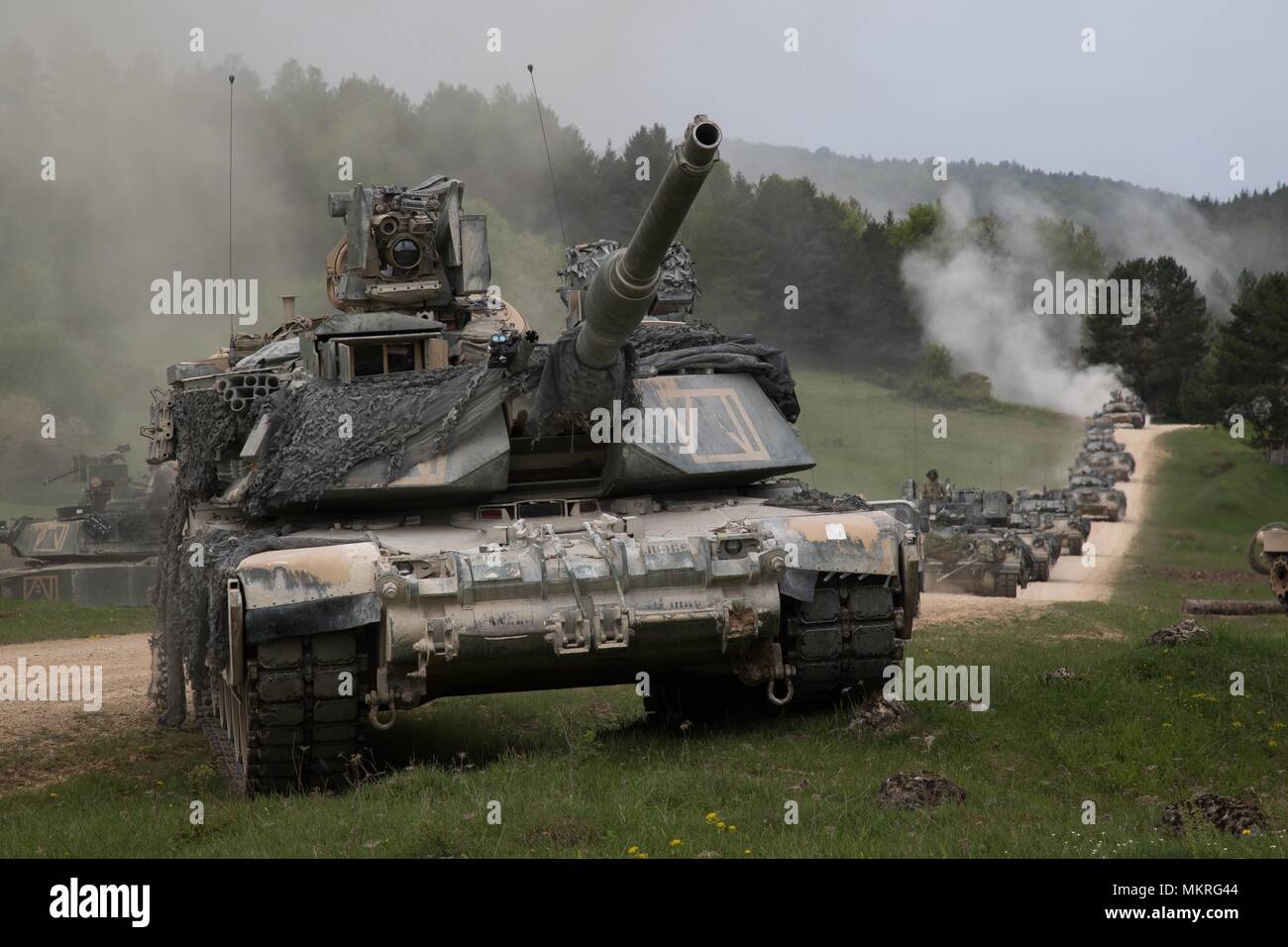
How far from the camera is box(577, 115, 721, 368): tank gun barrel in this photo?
8305 mm

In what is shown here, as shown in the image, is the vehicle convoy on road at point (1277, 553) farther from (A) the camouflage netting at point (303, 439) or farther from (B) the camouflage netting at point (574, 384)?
(A) the camouflage netting at point (303, 439)

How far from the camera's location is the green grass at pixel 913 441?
45938 mm

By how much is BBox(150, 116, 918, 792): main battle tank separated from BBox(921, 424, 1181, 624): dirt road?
29.5 ft

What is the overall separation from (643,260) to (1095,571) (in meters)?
24.0

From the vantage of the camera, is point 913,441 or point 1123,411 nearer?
point 913,441

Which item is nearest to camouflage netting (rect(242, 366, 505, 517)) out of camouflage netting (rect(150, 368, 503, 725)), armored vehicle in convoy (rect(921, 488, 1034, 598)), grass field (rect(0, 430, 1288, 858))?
camouflage netting (rect(150, 368, 503, 725))

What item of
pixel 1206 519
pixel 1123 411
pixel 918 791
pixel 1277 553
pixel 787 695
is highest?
pixel 1123 411

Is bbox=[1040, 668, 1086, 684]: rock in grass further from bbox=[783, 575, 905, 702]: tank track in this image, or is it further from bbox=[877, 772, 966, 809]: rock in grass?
bbox=[877, 772, 966, 809]: rock in grass

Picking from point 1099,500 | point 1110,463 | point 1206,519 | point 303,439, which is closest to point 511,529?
point 303,439

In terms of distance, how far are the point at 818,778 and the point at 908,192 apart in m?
116

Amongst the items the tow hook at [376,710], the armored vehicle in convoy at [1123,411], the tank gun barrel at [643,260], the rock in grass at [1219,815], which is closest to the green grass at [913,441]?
the armored vehicle in convoy at [1123,411]

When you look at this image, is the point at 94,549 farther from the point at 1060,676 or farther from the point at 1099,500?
the point at 1099,500

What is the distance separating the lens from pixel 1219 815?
7.90 meters
